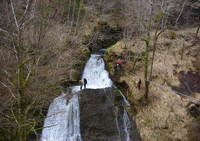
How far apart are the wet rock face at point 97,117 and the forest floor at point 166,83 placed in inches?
51.1

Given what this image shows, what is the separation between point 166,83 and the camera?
11.8m

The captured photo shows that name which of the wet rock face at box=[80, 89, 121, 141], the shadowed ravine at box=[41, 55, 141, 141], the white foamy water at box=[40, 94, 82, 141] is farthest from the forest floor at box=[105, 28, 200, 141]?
the white foamy water at box=[40, 94, 82, 141]

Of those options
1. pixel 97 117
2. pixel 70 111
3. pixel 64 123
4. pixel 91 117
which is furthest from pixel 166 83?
pixel 64 123

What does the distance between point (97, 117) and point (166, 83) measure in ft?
16.9

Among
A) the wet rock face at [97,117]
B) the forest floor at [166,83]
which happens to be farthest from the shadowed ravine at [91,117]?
the forest floor at [166,83]

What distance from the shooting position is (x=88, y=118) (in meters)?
10.0

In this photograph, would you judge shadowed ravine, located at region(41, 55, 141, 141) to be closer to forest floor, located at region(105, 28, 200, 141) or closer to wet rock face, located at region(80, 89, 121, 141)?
wet rock face, located at region(80, 89, 121, 141)

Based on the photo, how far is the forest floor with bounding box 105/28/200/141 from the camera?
923cm

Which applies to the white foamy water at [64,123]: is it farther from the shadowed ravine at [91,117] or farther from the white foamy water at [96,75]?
the white foamy water at [96,75]

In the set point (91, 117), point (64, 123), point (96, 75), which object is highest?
point (96, 75)

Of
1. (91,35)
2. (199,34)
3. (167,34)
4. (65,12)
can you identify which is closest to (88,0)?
(65,12)

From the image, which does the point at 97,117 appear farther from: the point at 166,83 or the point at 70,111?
the point at 166,83

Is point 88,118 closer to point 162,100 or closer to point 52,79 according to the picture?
point 52,79

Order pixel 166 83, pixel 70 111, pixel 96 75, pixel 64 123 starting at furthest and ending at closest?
pixel 96 75
pixel 166 83
pixel 70 111
pixel 64 123
